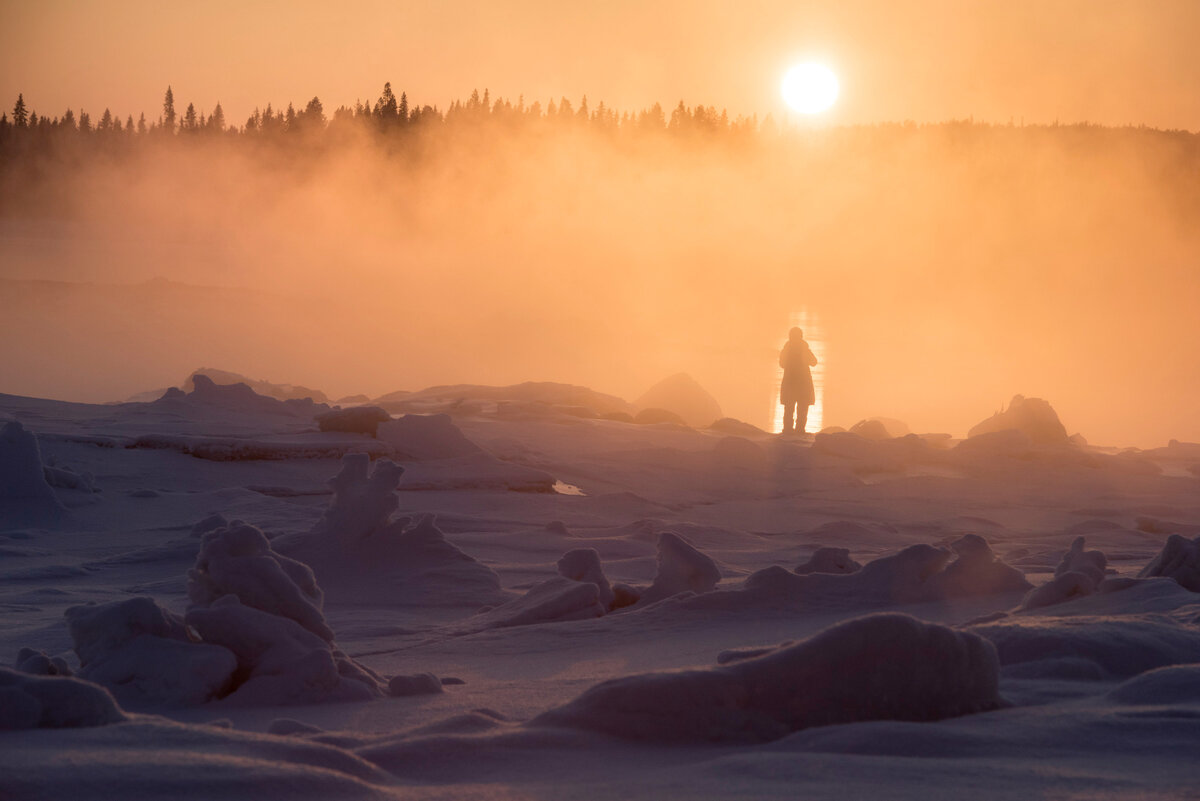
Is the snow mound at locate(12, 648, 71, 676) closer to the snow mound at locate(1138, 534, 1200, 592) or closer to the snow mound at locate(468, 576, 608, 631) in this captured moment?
the snow mound at locate(468, 576, 608, 631)

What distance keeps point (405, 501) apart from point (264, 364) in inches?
1071

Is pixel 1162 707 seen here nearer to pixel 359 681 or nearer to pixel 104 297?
pixel 359 681

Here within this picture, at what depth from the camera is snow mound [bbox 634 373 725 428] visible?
781 inches

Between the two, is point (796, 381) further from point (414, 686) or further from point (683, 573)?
point (414, 686)

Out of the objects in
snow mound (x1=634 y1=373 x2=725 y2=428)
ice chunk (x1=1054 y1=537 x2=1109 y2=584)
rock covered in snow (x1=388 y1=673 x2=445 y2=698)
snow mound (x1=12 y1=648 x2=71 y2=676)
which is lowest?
rock covered in snow (x1=388 y1=673 x2=445 y2=698)

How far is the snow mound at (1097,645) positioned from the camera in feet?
8.71

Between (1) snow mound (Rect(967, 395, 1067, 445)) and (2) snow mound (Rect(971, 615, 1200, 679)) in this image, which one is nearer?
(2) snow mound (Rect(971, 615, 1200, 679))

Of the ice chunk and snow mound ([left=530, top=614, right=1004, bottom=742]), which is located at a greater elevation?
the ice chunk

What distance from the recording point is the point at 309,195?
195 feet

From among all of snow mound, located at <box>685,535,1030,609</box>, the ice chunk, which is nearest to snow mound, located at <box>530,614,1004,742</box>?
snow mound, located at <box>685,535,1030,609</box>

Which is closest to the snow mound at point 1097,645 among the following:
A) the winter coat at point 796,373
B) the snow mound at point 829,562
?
the snow mound at point 829,562

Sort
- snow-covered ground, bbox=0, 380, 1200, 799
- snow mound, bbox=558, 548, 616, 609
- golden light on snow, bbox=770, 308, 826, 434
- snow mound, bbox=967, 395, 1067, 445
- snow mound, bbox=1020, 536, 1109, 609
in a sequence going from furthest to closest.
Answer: golden light on snow, bbox=770, 308, 826, 434, snow mound, bbox=967, 395, 1067, 445, snow mound, bbox=558, 548, 616, 609, snow mound, bbox=1020, 536, 1109, 609, snow-covered ground, bbox=0, 380, 1200, 799

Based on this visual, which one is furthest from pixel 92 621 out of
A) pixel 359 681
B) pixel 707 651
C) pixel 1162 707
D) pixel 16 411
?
pixel 16 411

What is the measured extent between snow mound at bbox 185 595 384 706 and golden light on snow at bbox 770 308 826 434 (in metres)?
11.6
